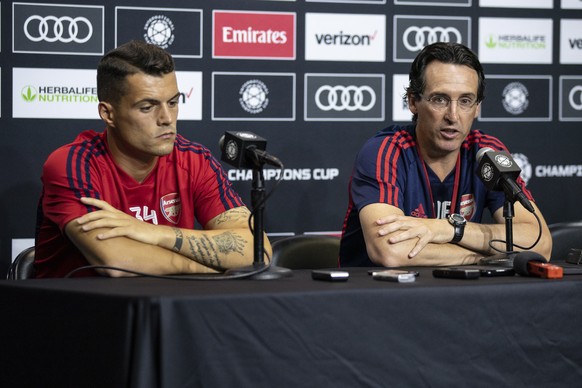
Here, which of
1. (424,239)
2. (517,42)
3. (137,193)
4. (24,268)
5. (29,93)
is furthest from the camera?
(517,42)

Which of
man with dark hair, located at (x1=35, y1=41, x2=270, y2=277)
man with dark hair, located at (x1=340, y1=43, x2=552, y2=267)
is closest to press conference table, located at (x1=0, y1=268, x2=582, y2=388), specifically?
man with dark hair, located at (x1=35, y1=41, x2=270, y2=277)

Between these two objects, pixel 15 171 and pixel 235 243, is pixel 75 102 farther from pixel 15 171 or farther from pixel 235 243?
pixel 235 243

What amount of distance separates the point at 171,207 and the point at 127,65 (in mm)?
470

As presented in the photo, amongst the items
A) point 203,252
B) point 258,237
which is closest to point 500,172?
point 258,237

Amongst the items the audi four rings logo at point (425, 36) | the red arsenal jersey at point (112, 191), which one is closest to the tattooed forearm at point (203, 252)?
the red arsenal jersey at point (112, 191)

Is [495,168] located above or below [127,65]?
below

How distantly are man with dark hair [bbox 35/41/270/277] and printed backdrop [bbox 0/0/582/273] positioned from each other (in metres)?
1.03

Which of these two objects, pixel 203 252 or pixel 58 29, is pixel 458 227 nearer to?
Result: pixel 203 252

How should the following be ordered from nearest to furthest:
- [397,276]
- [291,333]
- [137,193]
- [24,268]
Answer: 1. [291,333]
2. [397,276]
3. [137,193]
4. [24,268]

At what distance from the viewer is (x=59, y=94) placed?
11.7 ft

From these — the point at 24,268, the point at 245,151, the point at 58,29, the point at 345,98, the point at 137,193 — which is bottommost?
the point at 24,268

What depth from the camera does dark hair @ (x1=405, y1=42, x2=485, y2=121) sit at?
284cm

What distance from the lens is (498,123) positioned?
13.4 ft

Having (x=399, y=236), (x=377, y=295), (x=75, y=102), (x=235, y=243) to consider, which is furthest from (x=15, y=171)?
(x=377, y=295)
